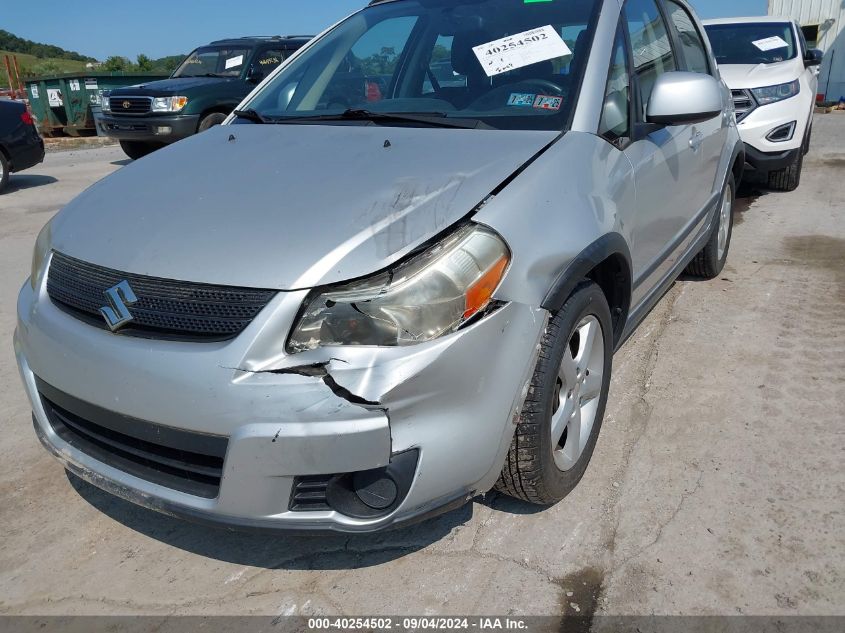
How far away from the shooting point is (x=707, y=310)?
14.1 feet

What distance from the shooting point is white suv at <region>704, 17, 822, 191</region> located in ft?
22.0

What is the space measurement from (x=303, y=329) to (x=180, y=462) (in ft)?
1.69

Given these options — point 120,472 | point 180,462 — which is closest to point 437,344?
point 180,462

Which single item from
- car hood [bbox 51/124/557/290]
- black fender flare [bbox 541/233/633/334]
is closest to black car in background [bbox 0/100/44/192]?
car hood [bbox 51/124/557/290]

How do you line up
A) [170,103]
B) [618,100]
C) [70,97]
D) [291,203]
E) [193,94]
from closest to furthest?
[291,203] < [618,100] < [170,103] < [193,94] < [70,97]

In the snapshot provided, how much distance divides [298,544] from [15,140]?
28.7 ft

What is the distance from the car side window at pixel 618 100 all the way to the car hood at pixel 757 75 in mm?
4541

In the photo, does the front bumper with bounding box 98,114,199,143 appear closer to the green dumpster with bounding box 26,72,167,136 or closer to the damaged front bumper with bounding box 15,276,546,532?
the green dumpster with bounding box 26,72,167,136

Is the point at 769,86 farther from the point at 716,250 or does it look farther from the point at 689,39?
the point at 689,39

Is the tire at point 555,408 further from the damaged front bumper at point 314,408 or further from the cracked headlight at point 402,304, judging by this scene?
the cracked headlight at point 402,304

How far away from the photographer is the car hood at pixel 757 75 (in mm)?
6844

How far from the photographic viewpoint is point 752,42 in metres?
7.52

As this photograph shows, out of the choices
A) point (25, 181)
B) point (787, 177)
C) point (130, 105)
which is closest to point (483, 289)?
point (787, 177)

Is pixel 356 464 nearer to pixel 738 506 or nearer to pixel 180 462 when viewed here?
pixel 180 462
